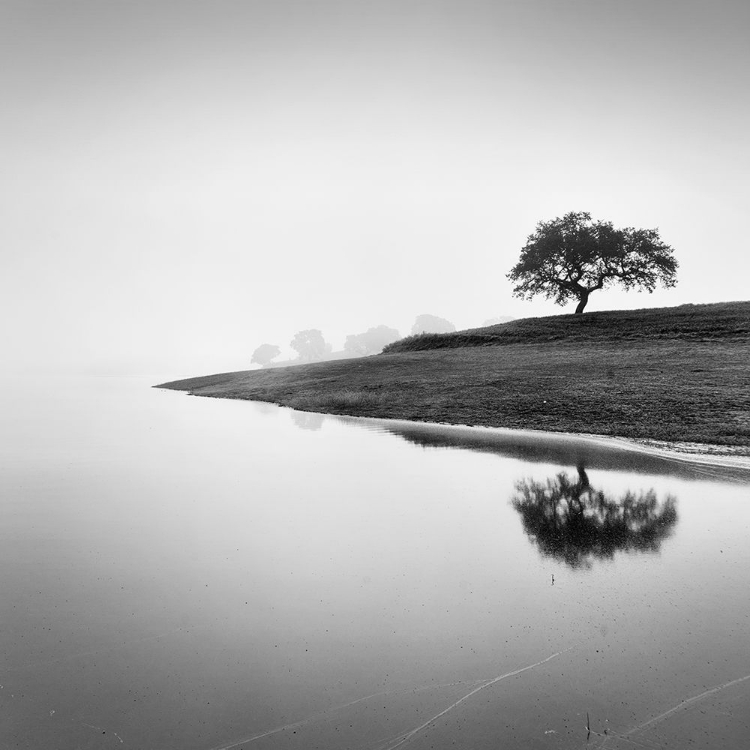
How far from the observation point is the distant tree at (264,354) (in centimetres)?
15925

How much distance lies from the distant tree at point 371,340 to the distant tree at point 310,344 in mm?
11580

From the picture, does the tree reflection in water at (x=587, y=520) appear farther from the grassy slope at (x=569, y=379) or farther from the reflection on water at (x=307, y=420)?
the reflection on water at (x=307, y=420)

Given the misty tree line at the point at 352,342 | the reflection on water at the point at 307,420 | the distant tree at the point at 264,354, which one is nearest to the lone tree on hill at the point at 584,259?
the reflection on water at the point at 307,420

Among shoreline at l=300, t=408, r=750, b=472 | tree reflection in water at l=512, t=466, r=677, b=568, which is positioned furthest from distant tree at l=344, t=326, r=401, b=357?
tree reflection in water at l=512, t=466, r=677, b=568

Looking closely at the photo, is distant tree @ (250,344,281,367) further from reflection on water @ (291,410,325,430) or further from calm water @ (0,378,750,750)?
calm water @ (0,378,750,750)

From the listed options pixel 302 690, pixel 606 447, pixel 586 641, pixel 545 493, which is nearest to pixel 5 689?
pixel 302 690

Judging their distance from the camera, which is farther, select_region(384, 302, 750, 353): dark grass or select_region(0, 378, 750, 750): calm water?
select_region(384, 302, 750, 353): dark grass

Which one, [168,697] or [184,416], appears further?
[184,416]

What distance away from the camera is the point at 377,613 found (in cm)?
497

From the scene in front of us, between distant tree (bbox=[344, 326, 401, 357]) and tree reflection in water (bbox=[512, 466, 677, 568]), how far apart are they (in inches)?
5664

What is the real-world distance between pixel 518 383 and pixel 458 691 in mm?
22574

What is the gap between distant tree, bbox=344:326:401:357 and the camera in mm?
155375

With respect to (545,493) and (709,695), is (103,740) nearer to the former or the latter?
(709,695)

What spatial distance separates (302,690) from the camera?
382 cm
